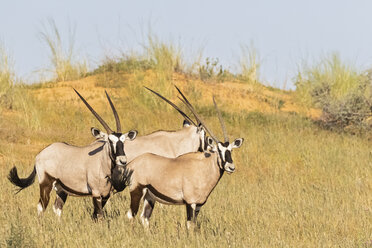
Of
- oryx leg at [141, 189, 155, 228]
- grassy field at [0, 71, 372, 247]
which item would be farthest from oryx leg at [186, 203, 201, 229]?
oryx leg at [141, 189, 155, 228]

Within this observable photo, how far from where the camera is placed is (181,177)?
22.7ft

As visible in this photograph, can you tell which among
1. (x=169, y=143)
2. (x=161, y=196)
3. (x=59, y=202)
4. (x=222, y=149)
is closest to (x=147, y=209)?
(x=161, y=196)

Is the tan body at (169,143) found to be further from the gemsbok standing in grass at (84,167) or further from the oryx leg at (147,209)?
the oryx leg at (147,209)

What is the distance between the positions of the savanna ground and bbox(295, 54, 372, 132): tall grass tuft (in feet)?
2.36

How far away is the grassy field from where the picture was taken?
6.95 m

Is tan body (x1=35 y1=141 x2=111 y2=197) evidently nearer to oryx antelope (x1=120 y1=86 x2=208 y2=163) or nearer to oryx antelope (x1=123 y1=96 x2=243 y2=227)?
oryx antelope (x1=123 y1=96 x2=243 y2=227)

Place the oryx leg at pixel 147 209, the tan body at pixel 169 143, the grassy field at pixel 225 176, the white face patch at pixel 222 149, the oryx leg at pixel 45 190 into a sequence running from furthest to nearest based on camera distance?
1. the tan body at pixel 169 143
2. the oryx leg at pixel 45 190
3. the oryx leg at pixel 147 209
4. the grassy field at pixel 225 176
5. the white face patch at pixel 222 149

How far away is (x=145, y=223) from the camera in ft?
23.5

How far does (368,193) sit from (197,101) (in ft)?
35.7

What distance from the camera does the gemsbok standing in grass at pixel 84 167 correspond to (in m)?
7.19

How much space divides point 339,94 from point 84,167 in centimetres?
1552

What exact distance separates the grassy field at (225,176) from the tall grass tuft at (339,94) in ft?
2.72

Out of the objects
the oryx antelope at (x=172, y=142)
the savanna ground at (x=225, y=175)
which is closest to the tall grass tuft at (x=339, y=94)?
the savanna ground at (x=225, y=175)

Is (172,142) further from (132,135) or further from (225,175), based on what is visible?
(225,175)
